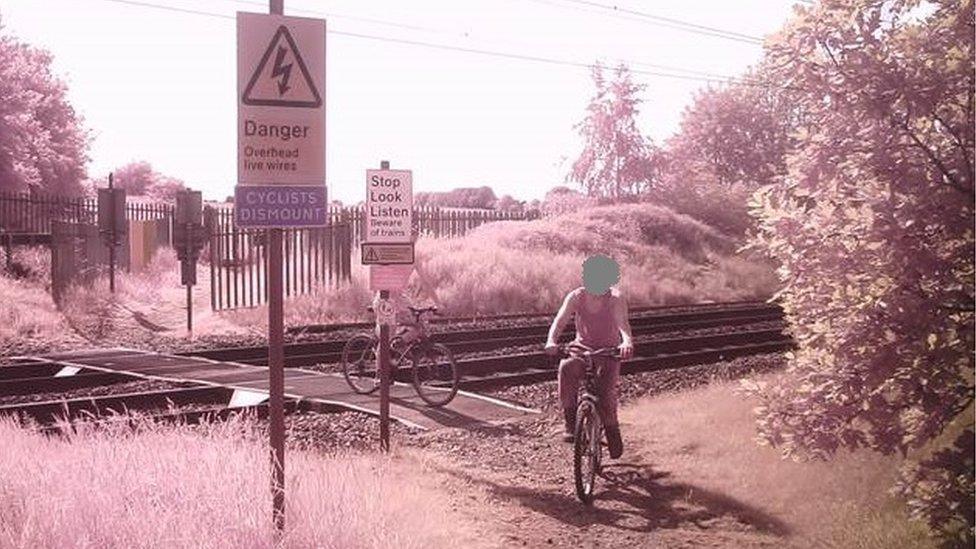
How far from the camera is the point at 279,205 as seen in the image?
5.43 m

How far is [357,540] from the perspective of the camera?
5531 millimetres

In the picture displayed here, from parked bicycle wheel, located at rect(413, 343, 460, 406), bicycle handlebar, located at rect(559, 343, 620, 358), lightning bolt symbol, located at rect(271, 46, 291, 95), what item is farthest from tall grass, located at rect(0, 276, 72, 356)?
lightning bolt symbol, located at rect(271, 46, 291, 95)

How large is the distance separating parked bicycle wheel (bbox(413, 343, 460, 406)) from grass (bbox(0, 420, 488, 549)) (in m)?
4.48

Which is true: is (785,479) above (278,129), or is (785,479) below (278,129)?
below

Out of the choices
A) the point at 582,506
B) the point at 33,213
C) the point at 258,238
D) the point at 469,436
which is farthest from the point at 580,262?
the point at 582,506

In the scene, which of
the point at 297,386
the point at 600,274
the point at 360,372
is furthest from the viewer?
the point at 297,386

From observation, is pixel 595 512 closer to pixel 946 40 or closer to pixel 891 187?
pixel 891 187

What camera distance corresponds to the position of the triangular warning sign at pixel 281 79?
5277 mm

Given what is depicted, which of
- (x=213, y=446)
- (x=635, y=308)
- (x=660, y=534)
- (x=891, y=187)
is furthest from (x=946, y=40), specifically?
(x=635, y=308)

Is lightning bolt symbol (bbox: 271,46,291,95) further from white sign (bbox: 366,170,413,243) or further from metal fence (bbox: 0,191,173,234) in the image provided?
metal fence (bbox: 0,191,173,234)

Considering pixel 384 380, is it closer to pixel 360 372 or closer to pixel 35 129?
pixel 360 372

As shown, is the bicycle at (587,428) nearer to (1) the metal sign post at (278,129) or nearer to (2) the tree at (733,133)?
(1) the metal sign post at (278,129)

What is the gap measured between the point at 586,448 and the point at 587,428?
0.17 meters

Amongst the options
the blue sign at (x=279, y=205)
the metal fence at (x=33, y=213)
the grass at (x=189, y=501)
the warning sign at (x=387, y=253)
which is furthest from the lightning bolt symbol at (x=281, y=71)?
the metal fence at (x=33, y=213)
